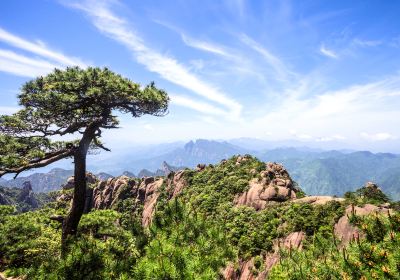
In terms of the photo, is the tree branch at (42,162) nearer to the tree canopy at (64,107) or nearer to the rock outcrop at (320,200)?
the tree canopy at (64,107)

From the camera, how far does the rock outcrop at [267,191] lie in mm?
37469

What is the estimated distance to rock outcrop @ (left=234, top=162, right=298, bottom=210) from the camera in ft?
123

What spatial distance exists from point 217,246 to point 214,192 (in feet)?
114

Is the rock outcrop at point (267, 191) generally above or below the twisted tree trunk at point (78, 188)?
below

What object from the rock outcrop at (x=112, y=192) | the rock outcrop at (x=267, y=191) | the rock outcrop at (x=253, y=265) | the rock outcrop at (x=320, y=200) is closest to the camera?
the rock outcrop at (x=253, y=265)

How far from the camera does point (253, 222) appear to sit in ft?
109

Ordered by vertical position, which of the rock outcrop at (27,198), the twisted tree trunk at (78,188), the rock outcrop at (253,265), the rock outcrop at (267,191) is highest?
the twisted tree trunk at (78,188)

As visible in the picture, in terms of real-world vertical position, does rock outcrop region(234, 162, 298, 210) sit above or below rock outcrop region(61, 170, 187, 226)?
above

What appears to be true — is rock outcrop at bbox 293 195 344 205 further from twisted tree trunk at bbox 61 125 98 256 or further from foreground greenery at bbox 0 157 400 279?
twisted tree trunk at bbox 61 125 98 256

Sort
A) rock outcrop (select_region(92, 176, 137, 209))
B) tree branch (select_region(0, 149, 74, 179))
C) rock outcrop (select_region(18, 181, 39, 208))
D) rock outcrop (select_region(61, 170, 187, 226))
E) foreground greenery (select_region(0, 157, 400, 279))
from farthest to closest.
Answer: rock outcrop (select_region(18, 181, 39, 208)), rock outcrop (select_region(92, 176, 137, 209)), rock outcrop (select_region(61, 170, 187, 226)), tree branch (select_region(0, 149, 74, 179)), foreground greenery (select_region(0, 157, 400, 279))

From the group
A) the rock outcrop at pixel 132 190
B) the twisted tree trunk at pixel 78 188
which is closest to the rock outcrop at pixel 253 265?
the twisted tree trunk at pixel 78 188

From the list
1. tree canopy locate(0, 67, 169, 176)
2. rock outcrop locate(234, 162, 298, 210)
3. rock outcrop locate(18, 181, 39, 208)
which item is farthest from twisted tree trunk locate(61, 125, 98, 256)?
rock outcrop locate(18, 181, 39, 208)

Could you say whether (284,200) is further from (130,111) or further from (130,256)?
(130,256)

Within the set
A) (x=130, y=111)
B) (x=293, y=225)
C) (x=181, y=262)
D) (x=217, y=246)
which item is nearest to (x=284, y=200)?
(x=293, y=225)
